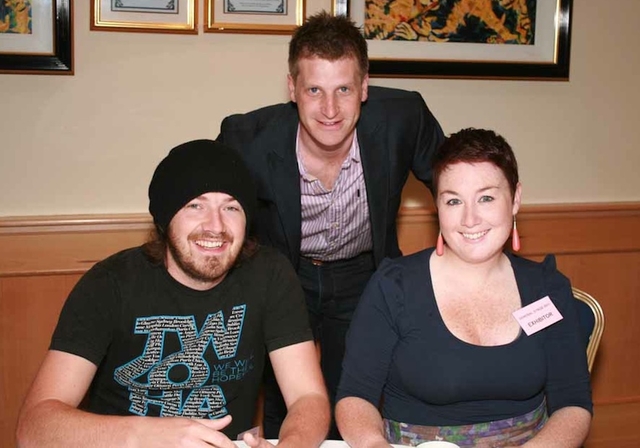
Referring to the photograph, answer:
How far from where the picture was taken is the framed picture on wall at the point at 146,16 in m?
3.10

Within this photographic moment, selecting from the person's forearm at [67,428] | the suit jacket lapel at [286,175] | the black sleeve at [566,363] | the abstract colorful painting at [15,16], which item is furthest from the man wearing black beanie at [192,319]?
the abstract colorful painting at [15,16]

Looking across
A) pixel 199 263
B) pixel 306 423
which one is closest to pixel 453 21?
pixel 199 263

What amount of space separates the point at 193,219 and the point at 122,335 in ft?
1.13

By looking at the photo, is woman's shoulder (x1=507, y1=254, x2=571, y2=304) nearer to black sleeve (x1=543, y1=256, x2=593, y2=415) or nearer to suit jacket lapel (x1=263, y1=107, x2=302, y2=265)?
black sleeve (x1=543, y1=256, x2=593, y2=415)

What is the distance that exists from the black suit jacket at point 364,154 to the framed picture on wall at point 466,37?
64 centimetres

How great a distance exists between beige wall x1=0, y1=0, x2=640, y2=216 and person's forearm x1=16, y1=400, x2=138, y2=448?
1522mm

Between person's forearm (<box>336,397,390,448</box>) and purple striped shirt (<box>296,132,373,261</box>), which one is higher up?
purple striped shirt (<box>296,132,373,261</box>)

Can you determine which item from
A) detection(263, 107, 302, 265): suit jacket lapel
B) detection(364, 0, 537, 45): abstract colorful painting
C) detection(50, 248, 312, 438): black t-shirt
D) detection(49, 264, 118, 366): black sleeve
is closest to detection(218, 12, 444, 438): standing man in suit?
detection(263, 107, 302, 265): suit jacket lapel

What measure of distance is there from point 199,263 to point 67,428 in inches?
21.0

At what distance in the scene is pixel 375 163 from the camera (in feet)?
8.91

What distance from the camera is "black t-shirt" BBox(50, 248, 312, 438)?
206 centimetres

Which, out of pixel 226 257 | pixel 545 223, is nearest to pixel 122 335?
pixel 226 257

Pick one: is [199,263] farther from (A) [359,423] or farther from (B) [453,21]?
(B) [453,21]

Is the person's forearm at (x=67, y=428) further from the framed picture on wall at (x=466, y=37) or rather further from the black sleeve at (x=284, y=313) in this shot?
the framed picture on wall at (x=466, y=37)
